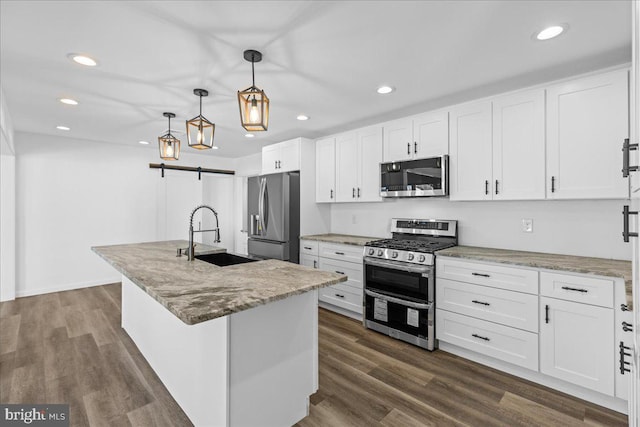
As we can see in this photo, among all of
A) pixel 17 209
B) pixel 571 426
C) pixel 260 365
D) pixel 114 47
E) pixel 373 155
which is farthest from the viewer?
pixel 17 209

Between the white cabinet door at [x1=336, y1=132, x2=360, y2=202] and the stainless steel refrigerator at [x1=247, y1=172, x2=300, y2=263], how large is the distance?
60 centimetres

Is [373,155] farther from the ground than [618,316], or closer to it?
farther from the ground

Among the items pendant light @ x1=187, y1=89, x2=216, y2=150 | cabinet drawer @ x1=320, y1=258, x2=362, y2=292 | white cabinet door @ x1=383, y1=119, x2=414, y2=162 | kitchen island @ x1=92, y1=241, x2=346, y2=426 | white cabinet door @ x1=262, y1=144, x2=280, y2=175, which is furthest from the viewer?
white cabinet door @ x1=262, y1=144, x2=280, y2=175

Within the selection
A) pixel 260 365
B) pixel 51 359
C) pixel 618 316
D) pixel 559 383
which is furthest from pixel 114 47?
pixel 559 383

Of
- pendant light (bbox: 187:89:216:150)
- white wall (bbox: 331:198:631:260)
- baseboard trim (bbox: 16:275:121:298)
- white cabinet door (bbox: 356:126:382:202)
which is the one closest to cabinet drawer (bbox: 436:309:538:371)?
white wall (bbox: 331:198:631:260)

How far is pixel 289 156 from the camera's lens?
4.44m

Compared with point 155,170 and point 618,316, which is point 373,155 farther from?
point 155,170

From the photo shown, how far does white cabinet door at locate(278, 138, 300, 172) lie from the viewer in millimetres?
4320

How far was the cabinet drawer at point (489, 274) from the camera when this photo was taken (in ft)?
7.64

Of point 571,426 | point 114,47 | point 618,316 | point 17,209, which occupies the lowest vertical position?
point 571,426

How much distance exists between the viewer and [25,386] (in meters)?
2.22

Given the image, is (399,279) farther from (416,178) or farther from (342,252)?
(416,178)

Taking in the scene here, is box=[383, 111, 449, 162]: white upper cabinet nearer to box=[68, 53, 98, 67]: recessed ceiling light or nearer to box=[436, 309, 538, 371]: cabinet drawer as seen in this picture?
box=[436, 309, 538, 371]: cabinet drawer

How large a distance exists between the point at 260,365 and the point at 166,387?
1.11 meters
